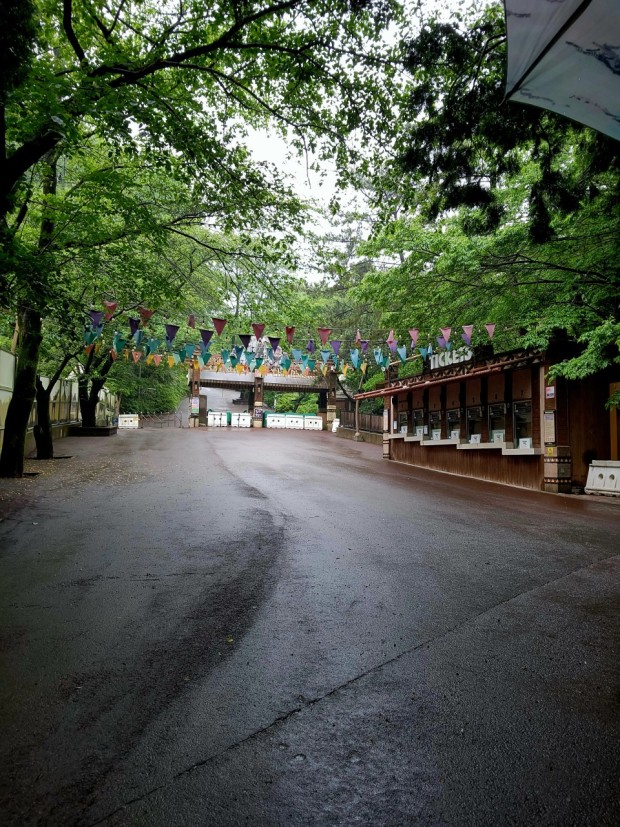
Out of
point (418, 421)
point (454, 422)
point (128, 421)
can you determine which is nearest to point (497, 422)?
point (454, 422)

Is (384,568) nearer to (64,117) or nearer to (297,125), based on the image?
(64,117)

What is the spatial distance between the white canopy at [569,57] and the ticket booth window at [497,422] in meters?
12.8

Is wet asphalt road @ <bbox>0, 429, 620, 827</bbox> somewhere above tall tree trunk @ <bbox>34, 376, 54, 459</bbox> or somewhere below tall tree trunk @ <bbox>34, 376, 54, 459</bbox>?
below

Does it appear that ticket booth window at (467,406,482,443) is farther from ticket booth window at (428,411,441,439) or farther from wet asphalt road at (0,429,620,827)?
wet asphalt road at (0,429,620,827)

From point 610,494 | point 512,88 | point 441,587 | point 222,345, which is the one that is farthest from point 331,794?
point 222,345

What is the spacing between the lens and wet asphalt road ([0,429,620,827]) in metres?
2.08

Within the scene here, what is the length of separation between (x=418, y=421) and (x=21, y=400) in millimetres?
16008

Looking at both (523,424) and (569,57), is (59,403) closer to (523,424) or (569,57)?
(523,424)

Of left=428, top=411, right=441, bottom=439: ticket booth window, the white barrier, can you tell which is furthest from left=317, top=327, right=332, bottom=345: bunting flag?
the white barrier

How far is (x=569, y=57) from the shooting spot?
3.59m

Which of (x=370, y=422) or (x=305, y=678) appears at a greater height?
(x=370, y=422)

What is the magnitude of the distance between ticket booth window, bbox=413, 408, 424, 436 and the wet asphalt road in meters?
14.8

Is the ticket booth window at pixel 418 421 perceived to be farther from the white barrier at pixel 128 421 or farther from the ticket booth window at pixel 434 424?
the white barrier at pixel 128 421

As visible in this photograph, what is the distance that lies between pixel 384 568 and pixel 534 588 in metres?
1.54
